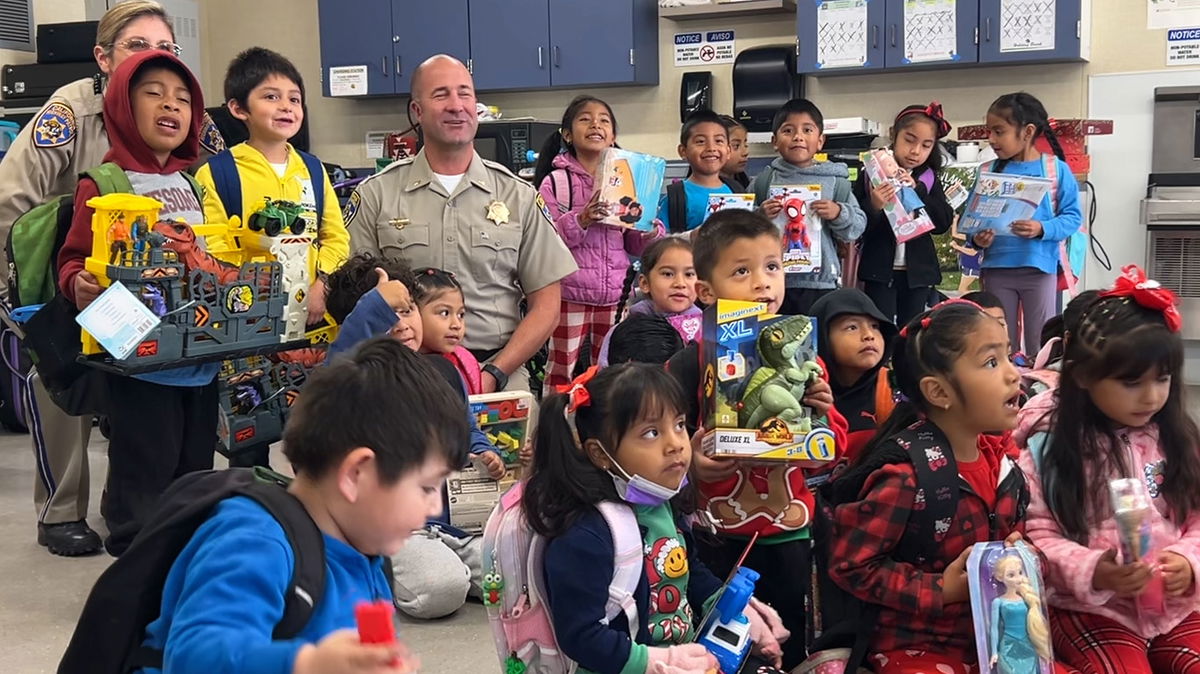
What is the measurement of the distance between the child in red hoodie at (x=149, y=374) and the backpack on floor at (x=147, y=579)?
1.77 meters

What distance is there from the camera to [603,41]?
7.28 metres

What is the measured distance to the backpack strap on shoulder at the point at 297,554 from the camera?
117 cm

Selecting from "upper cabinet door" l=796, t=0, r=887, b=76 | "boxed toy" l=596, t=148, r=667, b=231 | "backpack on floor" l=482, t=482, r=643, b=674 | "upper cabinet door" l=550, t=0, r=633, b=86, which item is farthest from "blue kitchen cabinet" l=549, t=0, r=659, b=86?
"backpack on floor" l=482, t=482, r=643, b=674

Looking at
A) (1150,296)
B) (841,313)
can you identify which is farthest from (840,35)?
(1150,296)

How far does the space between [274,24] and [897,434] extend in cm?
744

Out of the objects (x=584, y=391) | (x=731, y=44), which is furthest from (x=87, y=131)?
(x=731, y=44)

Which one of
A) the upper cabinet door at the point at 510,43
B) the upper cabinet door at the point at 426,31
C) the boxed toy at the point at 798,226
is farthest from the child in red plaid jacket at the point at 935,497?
the upper cabinet door at the point at 426,31

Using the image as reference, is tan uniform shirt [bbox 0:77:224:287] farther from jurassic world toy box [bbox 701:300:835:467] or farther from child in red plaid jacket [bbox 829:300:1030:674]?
child in red plaid jacket [bbox 829:300:1030:674]

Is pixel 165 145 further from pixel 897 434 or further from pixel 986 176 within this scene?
pixel 986 176

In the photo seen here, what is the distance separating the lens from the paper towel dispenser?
22.5ft

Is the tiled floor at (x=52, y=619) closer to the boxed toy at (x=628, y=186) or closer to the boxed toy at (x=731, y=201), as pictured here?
the boxed toy at (x=628, y=186)

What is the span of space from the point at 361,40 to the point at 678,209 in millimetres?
4198

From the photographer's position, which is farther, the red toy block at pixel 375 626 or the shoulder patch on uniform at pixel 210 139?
the shoulder patch on uniform at pixel 210 139

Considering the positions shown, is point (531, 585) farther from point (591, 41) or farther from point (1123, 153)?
point (591, 41)
